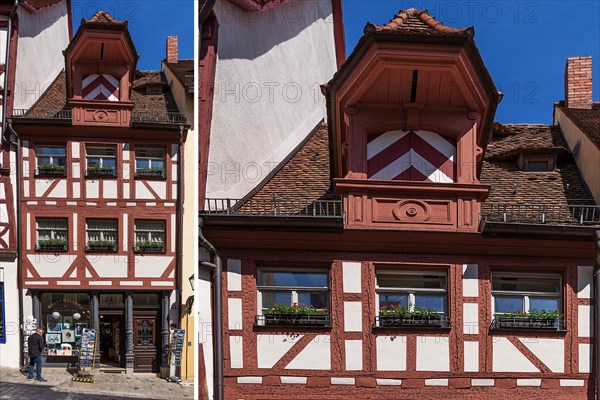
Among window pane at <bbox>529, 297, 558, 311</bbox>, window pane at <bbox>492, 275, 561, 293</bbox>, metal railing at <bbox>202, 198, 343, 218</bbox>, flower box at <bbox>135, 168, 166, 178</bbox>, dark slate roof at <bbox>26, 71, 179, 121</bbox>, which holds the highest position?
dark slate roof at <bbox>26, 71, 179, 121</bbox>

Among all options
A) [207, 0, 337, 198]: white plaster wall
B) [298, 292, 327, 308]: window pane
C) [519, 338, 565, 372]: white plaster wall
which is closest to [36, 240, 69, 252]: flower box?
[207, 0, 337, 198]: white plaster wall

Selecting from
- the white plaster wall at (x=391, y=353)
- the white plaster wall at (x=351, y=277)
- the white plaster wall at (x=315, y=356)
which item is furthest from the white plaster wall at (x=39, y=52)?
the white plaster wall at (x=391, y=353)

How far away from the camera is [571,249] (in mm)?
3967

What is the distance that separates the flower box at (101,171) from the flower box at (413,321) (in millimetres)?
1625

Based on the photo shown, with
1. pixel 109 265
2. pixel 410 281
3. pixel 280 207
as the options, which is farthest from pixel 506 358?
pixel 109 265

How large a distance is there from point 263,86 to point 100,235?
5.37ft

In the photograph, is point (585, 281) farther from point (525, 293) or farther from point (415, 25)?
point (415, 25)

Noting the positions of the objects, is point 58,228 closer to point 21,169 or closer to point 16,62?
point 21,169

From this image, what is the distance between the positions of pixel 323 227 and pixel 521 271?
44.2 inches

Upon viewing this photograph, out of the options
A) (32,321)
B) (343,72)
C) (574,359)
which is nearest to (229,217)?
(343,72)

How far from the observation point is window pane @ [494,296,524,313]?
3982 millimetres

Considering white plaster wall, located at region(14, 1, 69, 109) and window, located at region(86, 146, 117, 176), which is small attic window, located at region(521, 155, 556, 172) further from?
white plaster wall, located at region(14, 1, 69, 109)

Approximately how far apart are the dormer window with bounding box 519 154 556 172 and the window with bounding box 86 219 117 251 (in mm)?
2599

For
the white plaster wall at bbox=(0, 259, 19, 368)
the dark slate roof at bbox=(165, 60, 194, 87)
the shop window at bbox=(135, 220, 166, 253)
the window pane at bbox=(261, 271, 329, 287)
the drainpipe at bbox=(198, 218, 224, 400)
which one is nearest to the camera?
the white plaster wall at bbox=(0, 259, 19, 368)
